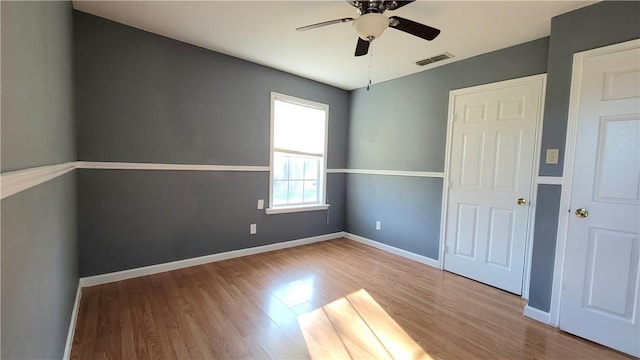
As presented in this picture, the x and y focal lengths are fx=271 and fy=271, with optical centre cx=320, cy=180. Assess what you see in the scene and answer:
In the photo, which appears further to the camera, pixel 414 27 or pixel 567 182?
pixel 567 182

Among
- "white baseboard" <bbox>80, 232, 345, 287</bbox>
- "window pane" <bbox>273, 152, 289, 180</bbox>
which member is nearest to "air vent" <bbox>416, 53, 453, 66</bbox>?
"window pane" <bbox>273, 152, 289, 180</bbox>

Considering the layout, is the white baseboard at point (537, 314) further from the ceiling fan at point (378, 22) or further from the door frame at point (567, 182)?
the ceiling fan at point (378, 22)

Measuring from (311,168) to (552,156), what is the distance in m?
2.83

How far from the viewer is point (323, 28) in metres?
2.45

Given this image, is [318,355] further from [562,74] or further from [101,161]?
[562,74]

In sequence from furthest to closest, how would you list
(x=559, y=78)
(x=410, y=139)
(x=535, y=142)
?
(x=410, y=139) < (x=535, y=142) < (x=559, y=78)

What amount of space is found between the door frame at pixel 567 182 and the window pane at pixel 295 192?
9.61 ft

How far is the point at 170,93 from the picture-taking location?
111 inches

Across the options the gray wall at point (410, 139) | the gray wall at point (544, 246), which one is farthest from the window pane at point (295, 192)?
the gray wall at point (544, 246)

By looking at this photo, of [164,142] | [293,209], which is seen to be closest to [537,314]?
[293,209]

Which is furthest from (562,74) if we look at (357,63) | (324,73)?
(324,73)

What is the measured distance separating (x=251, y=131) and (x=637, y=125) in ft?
11.3

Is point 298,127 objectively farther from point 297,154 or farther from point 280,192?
point 280,192

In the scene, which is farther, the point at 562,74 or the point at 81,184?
the point at 81,184
